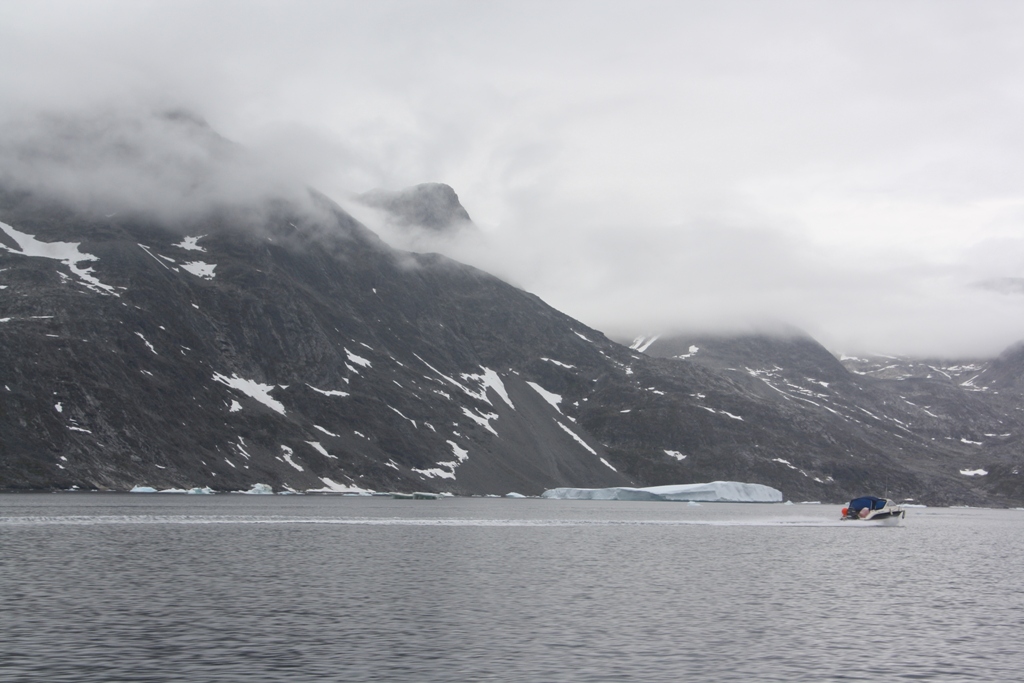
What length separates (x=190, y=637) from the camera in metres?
41.2

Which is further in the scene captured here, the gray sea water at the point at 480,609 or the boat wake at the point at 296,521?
the boat wake at the point at 296,521

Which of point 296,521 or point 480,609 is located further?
point 296,521

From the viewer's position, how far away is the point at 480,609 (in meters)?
51.0

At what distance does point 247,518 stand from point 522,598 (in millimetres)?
80616

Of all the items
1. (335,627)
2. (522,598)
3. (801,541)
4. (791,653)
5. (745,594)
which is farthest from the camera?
(801,541)

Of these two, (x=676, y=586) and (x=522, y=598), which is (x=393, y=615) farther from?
(x=676, y=586)

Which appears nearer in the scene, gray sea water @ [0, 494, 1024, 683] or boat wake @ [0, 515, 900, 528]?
gray sea water @ [0, 494, 1024, 683]

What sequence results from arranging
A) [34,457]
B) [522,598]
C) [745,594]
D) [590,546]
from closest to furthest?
[522,598] → [745,594] → [590,546] → [34,457]

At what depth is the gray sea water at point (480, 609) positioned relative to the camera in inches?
1442

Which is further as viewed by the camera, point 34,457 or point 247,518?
point 34,457

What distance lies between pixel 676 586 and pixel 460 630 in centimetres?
2415

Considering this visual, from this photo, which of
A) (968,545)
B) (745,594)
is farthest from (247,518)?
(968,545)

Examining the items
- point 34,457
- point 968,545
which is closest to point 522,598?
point 968,545

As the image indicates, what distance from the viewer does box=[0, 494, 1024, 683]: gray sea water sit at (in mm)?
Answer: 36625
